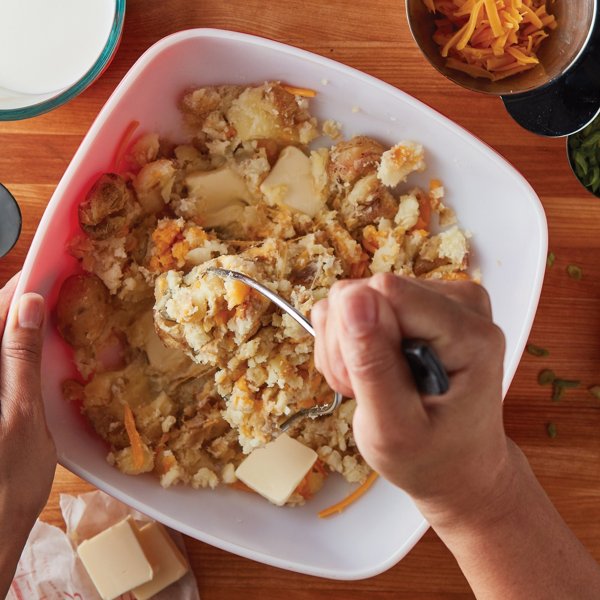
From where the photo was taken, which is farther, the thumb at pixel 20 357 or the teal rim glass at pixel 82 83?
the teal rim glass at pixel 82 83

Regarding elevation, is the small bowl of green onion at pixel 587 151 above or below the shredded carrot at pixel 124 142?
below

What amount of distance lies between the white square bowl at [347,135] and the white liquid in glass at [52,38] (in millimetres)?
150

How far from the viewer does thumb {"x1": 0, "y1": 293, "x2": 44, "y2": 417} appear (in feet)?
3.85

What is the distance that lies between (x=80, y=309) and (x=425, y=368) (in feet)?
2.31

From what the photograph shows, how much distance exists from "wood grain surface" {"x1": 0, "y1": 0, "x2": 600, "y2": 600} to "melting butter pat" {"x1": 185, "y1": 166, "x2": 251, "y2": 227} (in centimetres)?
26

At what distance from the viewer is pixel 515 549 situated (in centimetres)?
108

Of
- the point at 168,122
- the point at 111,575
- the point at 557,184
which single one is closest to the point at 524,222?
the point at 557,184

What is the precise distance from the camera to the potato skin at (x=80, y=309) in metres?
1.27

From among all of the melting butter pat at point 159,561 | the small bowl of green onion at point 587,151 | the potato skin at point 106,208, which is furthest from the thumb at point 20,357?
the small bowl of green onion at point 587,151

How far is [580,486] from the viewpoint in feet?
4.88

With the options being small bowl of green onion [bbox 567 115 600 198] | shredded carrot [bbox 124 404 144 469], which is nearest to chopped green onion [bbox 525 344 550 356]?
small bowl of green onion [bbox 567 115 600 198]

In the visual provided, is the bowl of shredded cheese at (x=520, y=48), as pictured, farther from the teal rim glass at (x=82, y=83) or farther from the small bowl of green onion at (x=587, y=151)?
the teal rim glass at (x=82, y=83)

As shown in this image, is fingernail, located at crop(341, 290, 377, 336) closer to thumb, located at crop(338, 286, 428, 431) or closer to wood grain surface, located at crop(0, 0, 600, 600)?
thumb, located at crop(338, 286, 428, 431)

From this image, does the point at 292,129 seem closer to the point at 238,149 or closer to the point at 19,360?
the point at 238,149
